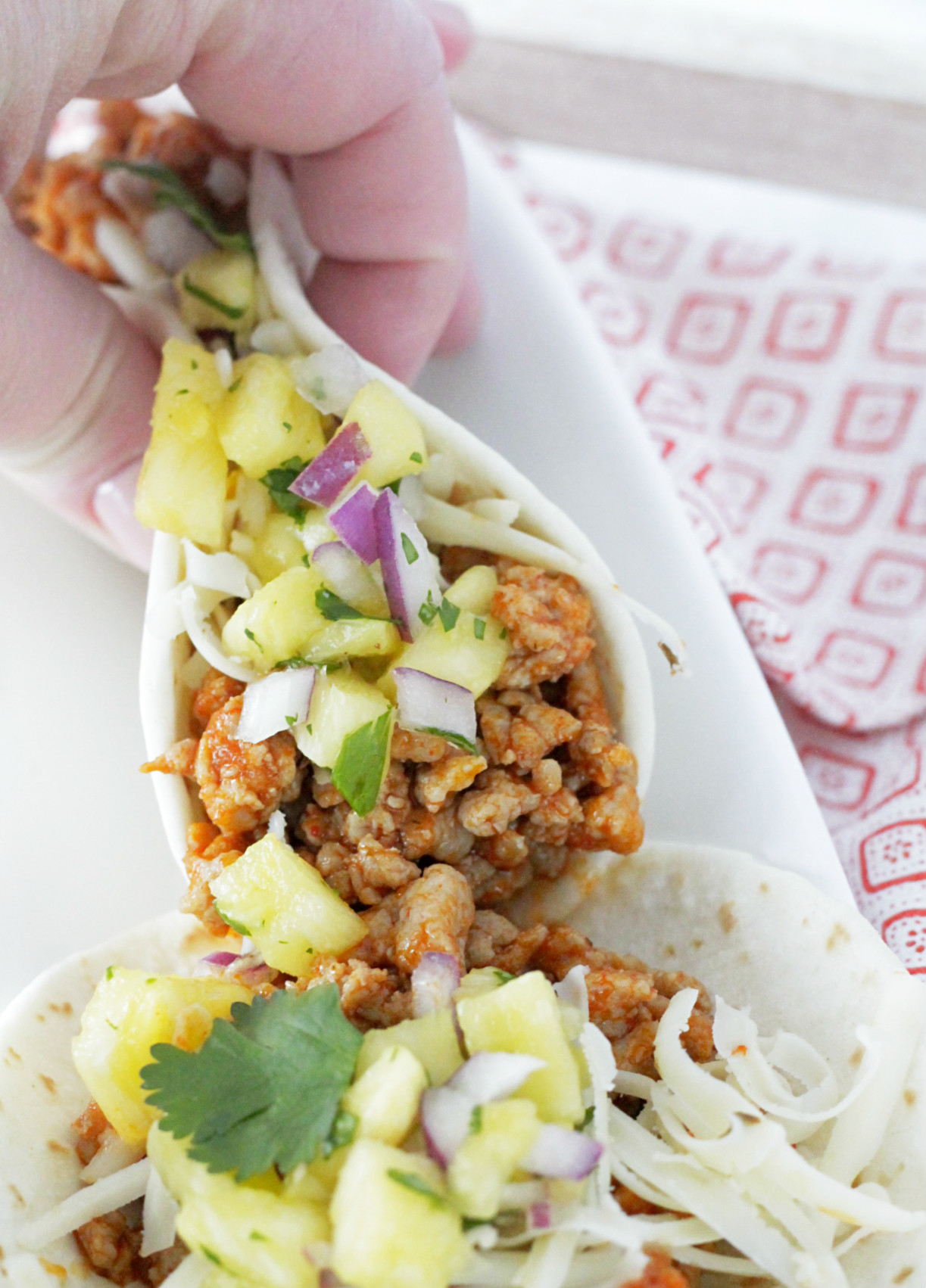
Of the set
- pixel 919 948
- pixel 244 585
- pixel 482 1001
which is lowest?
pixel 919 948

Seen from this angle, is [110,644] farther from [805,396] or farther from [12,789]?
[805,396]

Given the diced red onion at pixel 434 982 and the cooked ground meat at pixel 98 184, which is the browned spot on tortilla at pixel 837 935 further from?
the cooked ground meat at pixel 98 184

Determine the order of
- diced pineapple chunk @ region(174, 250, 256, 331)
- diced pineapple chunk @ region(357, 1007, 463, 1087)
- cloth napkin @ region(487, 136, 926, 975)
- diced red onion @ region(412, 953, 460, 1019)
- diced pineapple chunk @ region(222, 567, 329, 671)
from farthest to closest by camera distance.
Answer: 1. cloth napkin @ region(487, 136, 926, 975)
2. diced pineapple chunk @ region(174, 250, 256, 331)
3. diced pineapple chunk @ region(222, 567, 329, 671)
4. diced red onion @ region(412, 953, 460, 1019)
5. diced pineapple chunk @ region(357, 1007, 463, 1087)

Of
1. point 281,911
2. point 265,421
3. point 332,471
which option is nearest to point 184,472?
point 265,421

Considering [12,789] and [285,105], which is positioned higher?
[285,105]

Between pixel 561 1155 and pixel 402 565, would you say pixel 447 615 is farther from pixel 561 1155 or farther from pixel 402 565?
pixel 561 1155

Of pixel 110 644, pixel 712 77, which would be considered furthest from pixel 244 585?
pixel 712 77

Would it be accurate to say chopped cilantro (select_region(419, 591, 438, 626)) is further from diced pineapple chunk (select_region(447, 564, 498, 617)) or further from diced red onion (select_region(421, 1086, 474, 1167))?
diced red onion (select_region(421, 1086, 474, 1167))

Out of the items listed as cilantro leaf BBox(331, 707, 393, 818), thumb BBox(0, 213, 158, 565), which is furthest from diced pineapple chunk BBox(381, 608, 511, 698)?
thumb BBox(0, 213, 158, 565)
